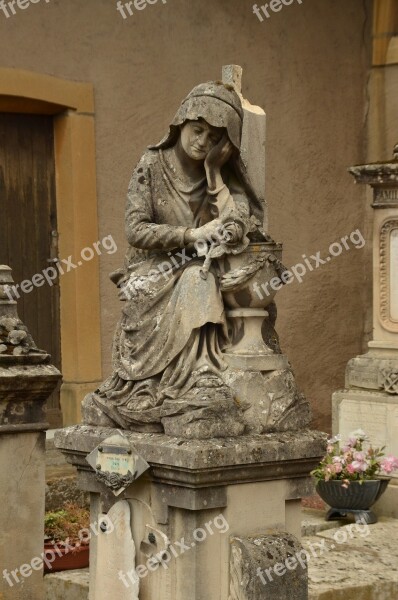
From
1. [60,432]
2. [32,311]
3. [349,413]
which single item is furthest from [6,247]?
[60,432]

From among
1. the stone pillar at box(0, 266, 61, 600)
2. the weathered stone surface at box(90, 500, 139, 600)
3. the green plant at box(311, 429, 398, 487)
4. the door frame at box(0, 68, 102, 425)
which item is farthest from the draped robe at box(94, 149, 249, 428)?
the door frame at box(0, 68, 102, 425)

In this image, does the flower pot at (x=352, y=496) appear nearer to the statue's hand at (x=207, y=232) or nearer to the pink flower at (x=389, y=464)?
the pink flower at (x=389, y=464)

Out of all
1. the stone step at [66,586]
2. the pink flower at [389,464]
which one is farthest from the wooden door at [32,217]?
the stone step at [66,586]

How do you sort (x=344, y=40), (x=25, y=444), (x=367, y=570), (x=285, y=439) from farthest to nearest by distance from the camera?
(x=344, y=40), (x=367, y=570), (x=25, y=444), (x=285, y=439)

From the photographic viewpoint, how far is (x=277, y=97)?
412 inches

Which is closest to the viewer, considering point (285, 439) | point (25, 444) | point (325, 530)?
point (285, 439)

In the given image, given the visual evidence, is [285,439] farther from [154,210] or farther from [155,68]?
[155,68]

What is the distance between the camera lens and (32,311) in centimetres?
938

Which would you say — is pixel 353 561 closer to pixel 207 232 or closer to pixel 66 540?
pixel 66 540

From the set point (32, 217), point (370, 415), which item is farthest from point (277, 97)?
point (370, 415)

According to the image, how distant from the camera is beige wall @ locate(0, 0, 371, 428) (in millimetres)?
9398

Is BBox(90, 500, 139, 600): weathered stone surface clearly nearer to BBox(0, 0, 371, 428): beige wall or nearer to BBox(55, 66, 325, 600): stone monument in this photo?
BBox(55, 66, 325, 600): stone monument

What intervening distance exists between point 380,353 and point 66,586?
2960 mm

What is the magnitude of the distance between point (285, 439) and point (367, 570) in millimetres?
1830
